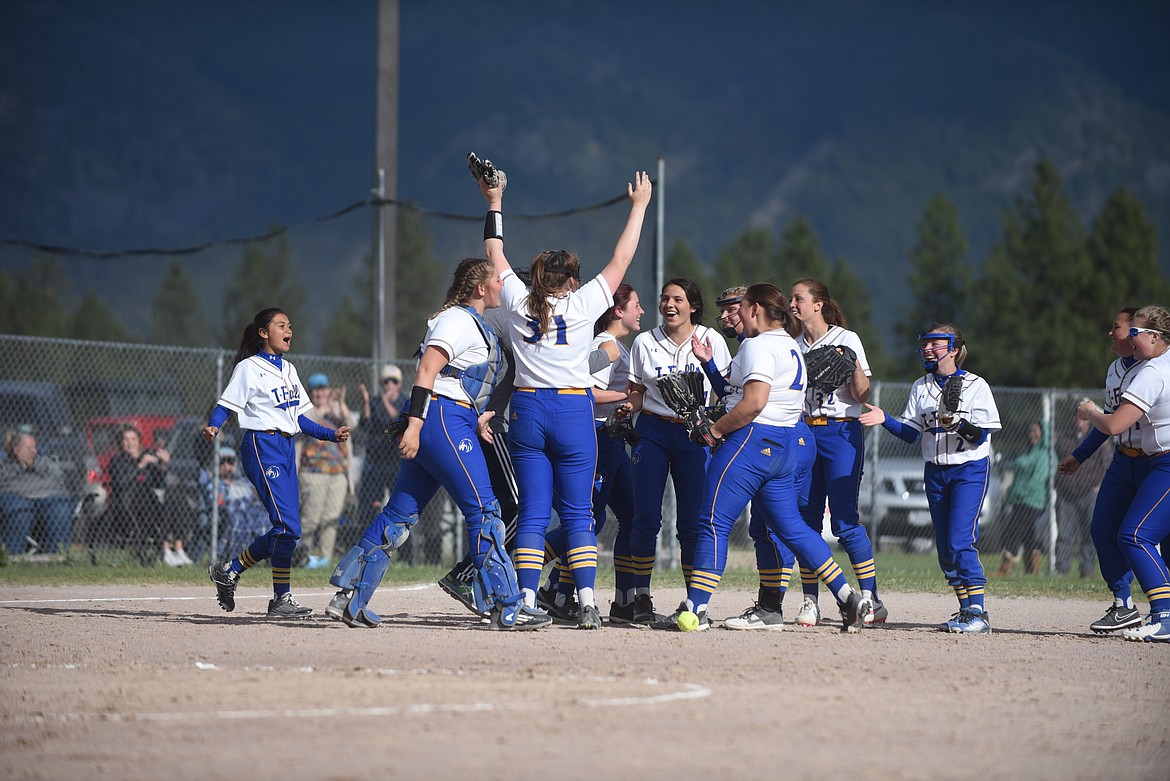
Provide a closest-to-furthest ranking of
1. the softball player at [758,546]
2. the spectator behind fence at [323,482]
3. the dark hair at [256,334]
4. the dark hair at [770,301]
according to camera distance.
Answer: the dark hair at [770,301] → the softball player at [758,546] → the dark hair at [256,334] → the spectator behind fence at [323,482]

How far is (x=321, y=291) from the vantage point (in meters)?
26.0

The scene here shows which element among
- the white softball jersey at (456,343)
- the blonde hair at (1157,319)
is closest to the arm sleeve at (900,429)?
the blonde hair at (1157,319)

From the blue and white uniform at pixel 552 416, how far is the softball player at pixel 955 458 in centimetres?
186

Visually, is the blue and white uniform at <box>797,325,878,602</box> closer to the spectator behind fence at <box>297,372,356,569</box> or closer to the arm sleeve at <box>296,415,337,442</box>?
the arm sleeve at <box>296,415,337,442</box>

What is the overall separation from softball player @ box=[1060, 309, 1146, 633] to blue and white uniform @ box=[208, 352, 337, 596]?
193 inches

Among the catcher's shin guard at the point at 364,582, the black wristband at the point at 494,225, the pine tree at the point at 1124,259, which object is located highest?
the pine tree at the point at 1124,259

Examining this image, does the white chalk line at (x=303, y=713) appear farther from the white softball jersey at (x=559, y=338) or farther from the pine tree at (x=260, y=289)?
the pine tree at (x=260, y=289)

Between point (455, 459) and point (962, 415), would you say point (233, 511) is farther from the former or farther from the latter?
point (962, 415)

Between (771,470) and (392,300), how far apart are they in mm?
9652

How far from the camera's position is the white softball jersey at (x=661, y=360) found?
28.0 feet

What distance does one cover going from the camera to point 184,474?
14828mm

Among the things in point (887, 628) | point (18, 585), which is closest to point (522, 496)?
point (887, 628)

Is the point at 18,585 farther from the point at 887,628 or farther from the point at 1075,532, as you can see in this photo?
the point at 1075,532

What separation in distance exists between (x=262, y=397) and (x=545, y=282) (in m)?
2.25
